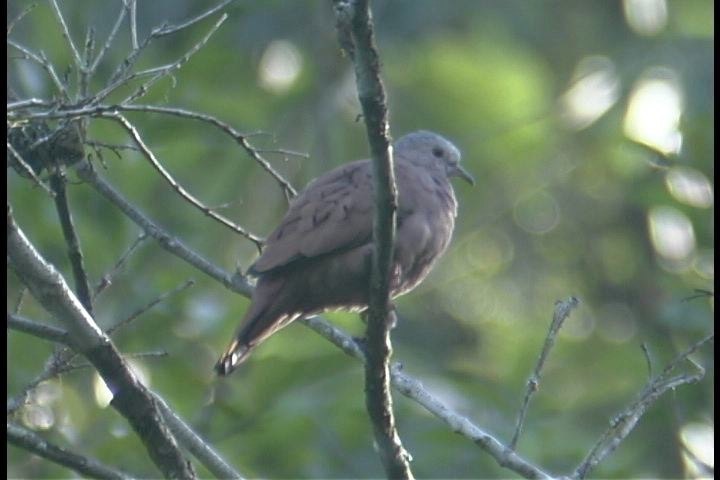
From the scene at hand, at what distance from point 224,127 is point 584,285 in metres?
10.2

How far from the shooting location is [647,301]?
1342 cm

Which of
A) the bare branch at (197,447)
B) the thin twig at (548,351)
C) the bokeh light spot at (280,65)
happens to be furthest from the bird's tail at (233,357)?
the bokeh light spot at (280,65)

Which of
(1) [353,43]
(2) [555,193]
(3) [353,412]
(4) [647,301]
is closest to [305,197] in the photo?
(1) [353,43]

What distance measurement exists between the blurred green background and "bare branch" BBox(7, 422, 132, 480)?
1.07m

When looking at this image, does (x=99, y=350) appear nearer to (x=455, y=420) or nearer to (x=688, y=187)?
(x=455, y=420)

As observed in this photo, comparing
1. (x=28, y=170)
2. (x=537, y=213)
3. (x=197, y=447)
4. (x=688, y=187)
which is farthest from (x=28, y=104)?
(x=537, y=213)

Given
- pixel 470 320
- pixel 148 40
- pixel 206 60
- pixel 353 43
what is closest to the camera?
pixel 353 43

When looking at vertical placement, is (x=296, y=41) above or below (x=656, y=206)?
above

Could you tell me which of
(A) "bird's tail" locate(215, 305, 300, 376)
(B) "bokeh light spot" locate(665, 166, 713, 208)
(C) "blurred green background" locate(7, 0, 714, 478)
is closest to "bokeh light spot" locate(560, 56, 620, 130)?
(C) "blurred green background" locate(7, 0, 714, 478)

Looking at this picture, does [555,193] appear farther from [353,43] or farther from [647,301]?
[353,43]

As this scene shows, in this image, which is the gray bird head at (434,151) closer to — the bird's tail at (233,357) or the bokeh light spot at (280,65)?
the bird's tail at (233,357)

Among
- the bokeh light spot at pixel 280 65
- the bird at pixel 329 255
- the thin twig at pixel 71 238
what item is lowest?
the bird at pixel 329 255

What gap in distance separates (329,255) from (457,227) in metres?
7.81

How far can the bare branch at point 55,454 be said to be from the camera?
442 centimetres
